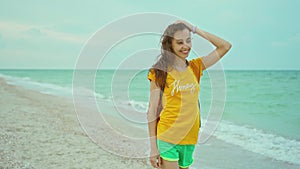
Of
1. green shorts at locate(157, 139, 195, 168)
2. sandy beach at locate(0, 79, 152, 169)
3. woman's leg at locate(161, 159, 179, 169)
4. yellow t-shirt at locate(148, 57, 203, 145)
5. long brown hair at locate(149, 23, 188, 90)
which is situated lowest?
sandy beach at locate(0, 79, 152, 169)

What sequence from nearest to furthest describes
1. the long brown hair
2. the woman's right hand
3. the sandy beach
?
the long brown hair, the woman's right hand, the sandy beach

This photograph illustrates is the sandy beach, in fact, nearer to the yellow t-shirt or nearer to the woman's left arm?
the yellow t-shirt

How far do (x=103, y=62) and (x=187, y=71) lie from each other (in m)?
0.76

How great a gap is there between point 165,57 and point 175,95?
12.8 inches

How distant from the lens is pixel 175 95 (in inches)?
92.7

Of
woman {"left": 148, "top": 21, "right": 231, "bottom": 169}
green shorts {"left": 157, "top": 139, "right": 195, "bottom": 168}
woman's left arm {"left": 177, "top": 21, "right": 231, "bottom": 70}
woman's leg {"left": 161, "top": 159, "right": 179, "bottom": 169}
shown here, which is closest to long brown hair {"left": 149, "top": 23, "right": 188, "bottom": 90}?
woman {"left": 148, "top": 21, "right": 231, "bottom": 169}

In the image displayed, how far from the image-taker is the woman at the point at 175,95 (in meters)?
2.36

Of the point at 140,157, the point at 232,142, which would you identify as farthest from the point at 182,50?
the point at 232,142

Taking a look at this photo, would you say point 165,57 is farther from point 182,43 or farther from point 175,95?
point 175,95

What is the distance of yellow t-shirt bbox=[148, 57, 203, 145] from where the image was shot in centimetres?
235

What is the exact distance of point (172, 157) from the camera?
8.00ft

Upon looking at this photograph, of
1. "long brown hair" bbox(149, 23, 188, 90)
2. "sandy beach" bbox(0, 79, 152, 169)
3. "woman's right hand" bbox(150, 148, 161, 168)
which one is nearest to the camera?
"long brown hair" bbox(149, 23, 188, 90)

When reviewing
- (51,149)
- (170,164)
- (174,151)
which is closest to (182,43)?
(174,151)

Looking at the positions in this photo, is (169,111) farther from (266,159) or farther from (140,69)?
(266,159)
